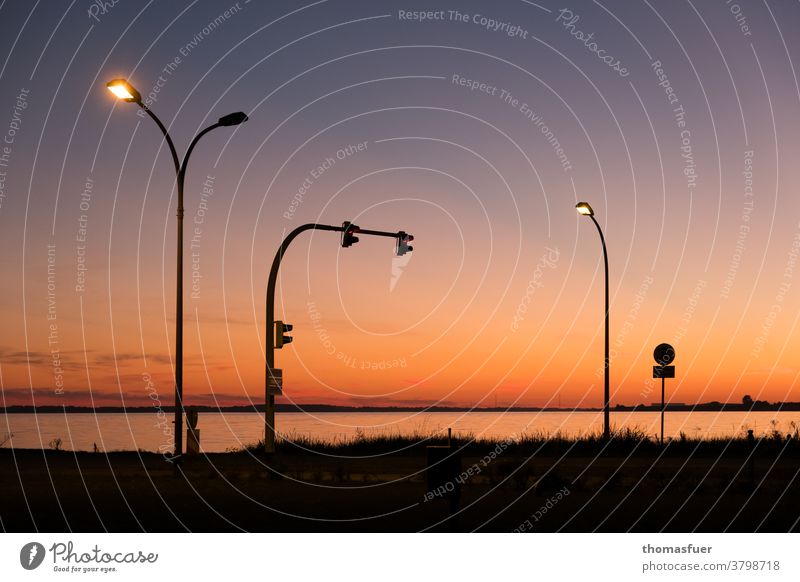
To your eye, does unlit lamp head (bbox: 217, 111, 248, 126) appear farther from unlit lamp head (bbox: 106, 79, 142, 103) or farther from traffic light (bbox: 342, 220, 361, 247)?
traffic light (bbox: 342, 220, 361, 247)

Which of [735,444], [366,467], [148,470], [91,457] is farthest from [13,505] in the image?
[735,444]

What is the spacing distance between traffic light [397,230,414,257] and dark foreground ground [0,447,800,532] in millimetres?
5480

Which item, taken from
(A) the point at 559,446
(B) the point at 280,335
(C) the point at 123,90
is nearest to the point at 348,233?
(B) the point at 280,335

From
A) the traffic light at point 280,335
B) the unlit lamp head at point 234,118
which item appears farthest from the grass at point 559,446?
the unlit lamp head at point 234,118

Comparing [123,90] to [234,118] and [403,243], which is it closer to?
[234,118]

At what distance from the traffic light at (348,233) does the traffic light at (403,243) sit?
1228 mm

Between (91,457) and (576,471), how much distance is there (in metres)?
12.8

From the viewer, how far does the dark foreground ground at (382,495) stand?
13.8m

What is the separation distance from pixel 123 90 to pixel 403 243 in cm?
946

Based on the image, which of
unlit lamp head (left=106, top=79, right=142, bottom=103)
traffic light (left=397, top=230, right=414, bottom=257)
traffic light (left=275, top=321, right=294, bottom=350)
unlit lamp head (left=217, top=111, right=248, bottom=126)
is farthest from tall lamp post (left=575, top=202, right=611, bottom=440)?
unlit lamp head (left=106, top=79, right=142, bottom=103)

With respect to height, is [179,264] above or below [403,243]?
below

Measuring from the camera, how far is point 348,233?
25266 mm
